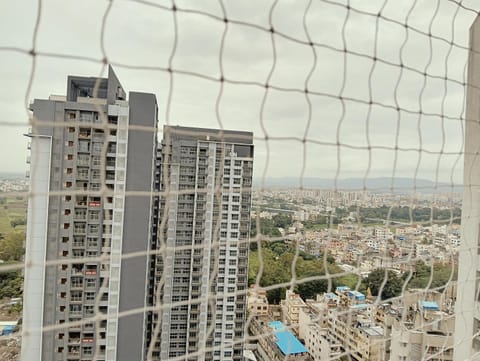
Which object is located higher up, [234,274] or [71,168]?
[71,168]

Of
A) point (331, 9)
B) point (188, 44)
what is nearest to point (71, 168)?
point (188, 44)

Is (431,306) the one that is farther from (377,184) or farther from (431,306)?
(377,184)

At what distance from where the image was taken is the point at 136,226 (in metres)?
3.44

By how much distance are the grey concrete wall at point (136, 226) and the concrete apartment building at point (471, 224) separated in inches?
81.3

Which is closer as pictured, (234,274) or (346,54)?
(346,54)

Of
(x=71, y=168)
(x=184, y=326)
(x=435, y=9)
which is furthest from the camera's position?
(x=184, y=326)

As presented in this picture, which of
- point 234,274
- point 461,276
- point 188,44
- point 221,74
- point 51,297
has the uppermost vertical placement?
point 188,44

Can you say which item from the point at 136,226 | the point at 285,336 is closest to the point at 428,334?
the point at 285,336

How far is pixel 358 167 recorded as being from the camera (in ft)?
2.67

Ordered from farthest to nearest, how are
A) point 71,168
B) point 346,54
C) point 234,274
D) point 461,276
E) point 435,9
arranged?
1. point 234,274
2. point 71,168
3. point 461,276
4. point 435,9
5. point 346,54

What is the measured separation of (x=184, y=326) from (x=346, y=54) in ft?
21.8

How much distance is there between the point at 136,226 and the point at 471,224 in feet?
9.68

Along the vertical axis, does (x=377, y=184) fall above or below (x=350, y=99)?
below

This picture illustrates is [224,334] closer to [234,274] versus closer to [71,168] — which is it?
[234,274]
